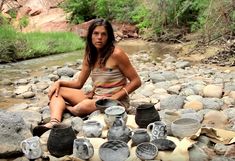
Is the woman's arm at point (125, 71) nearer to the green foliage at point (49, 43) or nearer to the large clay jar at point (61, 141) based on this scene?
the large clay jar at point (61, 141)

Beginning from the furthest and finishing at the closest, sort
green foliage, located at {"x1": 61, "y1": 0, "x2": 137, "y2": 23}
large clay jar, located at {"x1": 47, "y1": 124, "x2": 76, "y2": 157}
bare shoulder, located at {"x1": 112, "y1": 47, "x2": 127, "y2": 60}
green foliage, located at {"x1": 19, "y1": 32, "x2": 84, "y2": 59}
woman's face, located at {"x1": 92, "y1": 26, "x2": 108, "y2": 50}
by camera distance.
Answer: green foliage, located at {"x1": 61, "y1": 0, "x2": 137, "y2": 23} < green foliage, located at {"x1": 19, "y1": 32, "x2": 84, "y2": 59} < bare shoulder, located at {"x1": 112, "y1": 47, "x2": 127, "y2": 60} < woman's face, located at {"x1": 92, "y1": 26, "x2": 108, "y2": 50} < large clay jar, located at {"x1": 47, "y1": 124, "x2": 76, "y2": 157}

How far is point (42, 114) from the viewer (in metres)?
4.33

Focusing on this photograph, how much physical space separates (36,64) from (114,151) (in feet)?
20.1

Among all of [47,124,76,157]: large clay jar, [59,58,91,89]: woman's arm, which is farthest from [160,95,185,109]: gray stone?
[47,124,76,157]: large clay jar

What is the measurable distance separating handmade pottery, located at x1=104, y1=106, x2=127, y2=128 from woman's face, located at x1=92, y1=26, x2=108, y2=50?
0.61m

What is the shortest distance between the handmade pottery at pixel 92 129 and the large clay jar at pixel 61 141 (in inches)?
10.5

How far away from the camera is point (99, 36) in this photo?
368 centimetres

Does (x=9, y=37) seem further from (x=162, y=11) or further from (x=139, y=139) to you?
(x=139, y=139)

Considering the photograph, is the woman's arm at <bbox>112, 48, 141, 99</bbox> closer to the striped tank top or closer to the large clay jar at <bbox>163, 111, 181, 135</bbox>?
the striped tank top

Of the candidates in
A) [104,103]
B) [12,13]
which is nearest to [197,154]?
[104,103]

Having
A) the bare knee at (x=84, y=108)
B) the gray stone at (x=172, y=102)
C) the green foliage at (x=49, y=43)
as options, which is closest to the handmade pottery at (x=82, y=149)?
the bare knee at (x=84, y=108)

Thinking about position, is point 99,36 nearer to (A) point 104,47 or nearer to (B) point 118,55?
(A) point 104,47

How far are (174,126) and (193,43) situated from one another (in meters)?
6.70

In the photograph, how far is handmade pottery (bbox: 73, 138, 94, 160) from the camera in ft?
9.53
